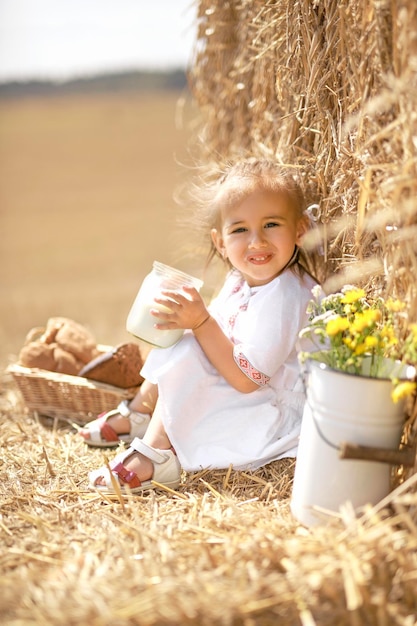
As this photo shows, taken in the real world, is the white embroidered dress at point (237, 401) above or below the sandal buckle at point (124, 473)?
above

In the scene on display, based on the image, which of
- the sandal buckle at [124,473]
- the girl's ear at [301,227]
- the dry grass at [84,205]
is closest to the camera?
the sandal buckle at [124,473]

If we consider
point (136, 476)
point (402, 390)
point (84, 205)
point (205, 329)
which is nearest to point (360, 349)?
point (402, 390)

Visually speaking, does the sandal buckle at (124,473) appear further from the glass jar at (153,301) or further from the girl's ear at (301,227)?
the girl's ear at (301,227)

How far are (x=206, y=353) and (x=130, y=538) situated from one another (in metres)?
0.66

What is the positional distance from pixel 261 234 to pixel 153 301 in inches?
16.3

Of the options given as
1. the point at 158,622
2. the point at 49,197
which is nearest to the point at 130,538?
the point at 158,622

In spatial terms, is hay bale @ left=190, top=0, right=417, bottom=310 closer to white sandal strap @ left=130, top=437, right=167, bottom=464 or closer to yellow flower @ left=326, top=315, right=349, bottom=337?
yellow flower @ left=326, top=315, right=349, bottom=337

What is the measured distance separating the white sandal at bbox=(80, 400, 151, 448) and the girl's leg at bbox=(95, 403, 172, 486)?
0.33 metres

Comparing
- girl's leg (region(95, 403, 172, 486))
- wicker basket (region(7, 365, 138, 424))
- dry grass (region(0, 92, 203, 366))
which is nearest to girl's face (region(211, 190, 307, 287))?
girl's leg (region(95, 403, 172, 486))

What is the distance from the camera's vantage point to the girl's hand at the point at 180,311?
7.36ft

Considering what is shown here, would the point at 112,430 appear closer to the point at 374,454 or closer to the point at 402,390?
the point at 374,454

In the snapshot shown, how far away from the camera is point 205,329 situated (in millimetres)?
2277

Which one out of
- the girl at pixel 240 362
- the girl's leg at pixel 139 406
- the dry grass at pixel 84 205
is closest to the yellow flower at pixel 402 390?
the girl at pixel 240 362

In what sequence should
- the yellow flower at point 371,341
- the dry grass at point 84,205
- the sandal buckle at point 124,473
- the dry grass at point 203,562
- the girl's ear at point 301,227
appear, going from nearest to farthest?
1. the dry grass at point 203,562
2. the yellow flower at point 371,341
3. the sandal buckle at point 124,473
4. the girl's ear at point 301,227
5. the dry grass at point 84,205
